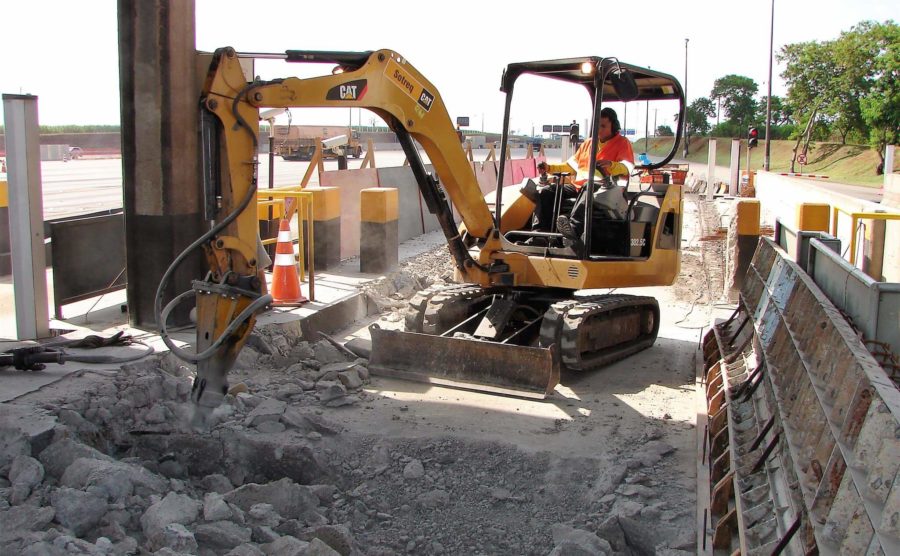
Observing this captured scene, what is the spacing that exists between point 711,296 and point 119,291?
7.62 meters

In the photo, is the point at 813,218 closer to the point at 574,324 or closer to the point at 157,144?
the point at 574,324

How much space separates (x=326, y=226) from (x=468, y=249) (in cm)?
411

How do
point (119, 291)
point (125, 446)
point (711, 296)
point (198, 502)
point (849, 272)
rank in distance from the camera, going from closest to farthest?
point (198, 502)
point (125, 446)
point (849, 272)
point (119, 291)
point (711, 296)

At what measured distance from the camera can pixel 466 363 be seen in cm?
738

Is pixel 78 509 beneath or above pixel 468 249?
beneath

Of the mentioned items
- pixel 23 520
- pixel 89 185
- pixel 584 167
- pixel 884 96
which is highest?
pixel 884 96

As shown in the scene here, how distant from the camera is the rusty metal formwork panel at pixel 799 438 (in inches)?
122

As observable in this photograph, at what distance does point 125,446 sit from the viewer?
531 cm

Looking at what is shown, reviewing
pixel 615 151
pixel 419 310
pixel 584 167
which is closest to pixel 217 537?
pixel 419 310

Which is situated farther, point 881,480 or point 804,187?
point 804,187

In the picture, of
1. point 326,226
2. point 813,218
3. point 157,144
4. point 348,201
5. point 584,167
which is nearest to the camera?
point 157,144

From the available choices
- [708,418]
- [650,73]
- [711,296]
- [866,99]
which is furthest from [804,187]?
[866,99]

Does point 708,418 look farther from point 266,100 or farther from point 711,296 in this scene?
point 711,296

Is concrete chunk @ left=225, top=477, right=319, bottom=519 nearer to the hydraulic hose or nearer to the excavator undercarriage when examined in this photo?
the hydraulic hose
